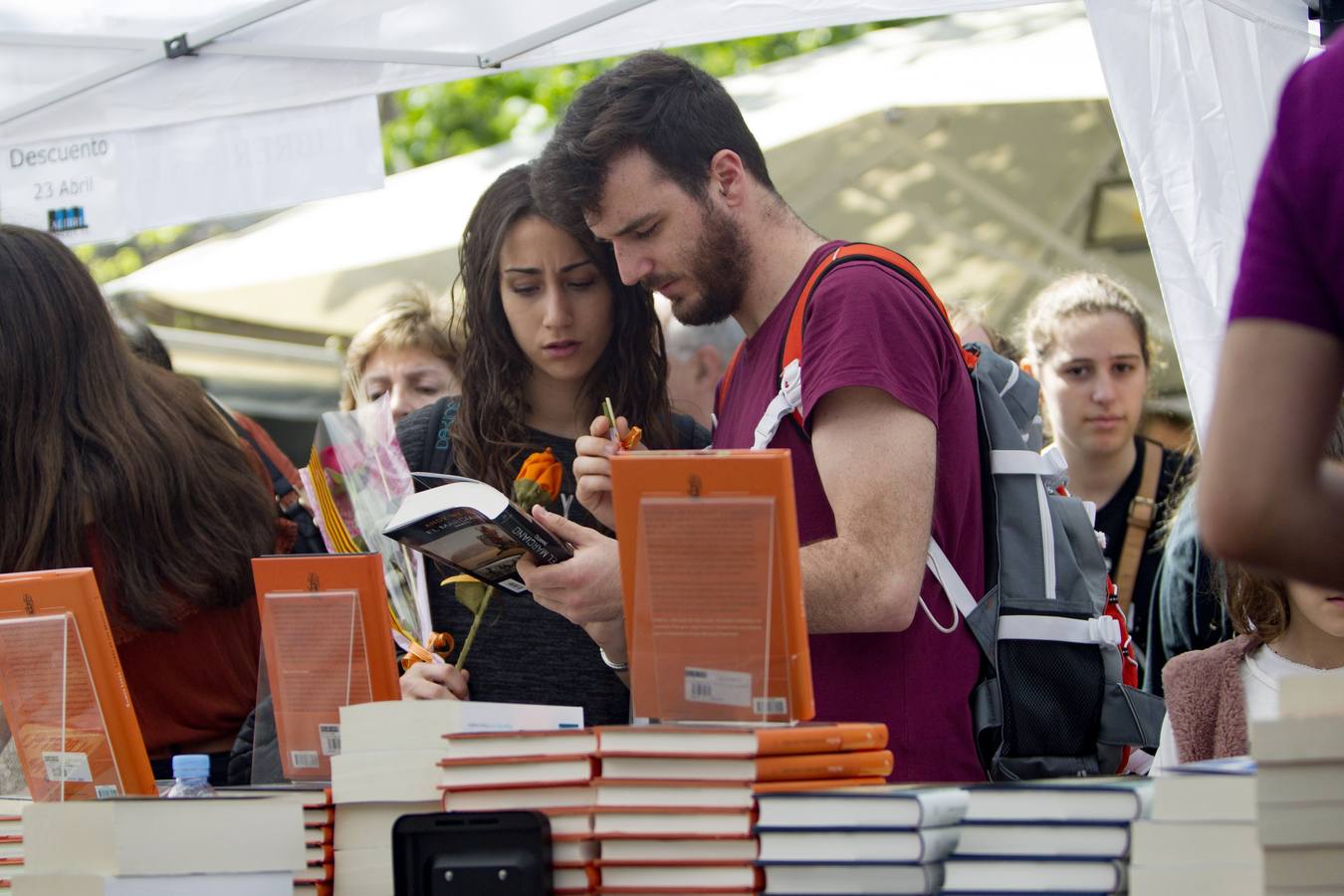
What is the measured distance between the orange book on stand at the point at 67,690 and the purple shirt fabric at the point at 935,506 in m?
0.95

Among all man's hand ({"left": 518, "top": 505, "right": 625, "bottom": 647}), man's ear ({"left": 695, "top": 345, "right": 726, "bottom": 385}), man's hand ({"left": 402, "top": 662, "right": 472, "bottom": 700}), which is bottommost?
man's hand ({"left": 402, "top": 662, "right": 472, "bottom": 700})

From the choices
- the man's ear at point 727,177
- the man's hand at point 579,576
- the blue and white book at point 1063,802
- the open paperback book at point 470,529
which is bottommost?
the blue and white book at point 1063,802

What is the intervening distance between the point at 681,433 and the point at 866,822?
1.49m

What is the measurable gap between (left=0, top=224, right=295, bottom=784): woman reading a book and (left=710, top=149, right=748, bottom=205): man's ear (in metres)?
1.03

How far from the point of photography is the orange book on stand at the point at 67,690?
198cm

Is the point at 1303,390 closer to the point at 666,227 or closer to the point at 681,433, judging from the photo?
the point at 666,227

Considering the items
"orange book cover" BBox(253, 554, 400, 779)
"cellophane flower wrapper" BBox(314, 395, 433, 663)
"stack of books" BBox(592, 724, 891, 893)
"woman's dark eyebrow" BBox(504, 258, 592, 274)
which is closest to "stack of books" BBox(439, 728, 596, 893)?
"stack of books" BBox(592, 724, 891, 893)

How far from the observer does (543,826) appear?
5.06 feet

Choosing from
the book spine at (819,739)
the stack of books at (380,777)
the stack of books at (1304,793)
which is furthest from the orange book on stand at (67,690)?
the stack of books at (1304,793)

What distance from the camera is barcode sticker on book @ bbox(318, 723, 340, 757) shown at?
1980 millimetres

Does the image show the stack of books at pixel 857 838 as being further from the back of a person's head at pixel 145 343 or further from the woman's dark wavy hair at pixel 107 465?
the back of a person's head at pixel 145 343

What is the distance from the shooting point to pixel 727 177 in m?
2.36

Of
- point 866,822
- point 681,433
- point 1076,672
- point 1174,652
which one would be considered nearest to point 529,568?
point 866,822

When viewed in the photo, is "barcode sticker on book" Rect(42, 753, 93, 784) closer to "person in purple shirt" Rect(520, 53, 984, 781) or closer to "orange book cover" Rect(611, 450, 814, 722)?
"person in purple shirt" Rect(520, 53, 984, 781)
